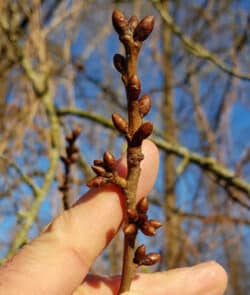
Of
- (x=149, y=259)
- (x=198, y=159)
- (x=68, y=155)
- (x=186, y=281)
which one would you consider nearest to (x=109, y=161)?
(x=149, y=259)

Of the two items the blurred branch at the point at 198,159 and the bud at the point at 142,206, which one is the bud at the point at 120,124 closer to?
the bud at the point at 142,206

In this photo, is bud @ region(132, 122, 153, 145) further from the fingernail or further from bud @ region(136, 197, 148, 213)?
the fingernail

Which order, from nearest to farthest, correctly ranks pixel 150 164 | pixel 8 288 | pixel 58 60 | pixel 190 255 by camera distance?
pixel 8 288, pixel 150 164, pixel 190 255, pixel 58 60

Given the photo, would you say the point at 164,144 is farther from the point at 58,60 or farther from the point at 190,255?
the point at 58,60

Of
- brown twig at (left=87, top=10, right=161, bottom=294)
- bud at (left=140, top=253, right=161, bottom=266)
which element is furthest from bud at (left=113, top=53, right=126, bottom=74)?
bud at (left=140, top=253, right=161, bottom=266)

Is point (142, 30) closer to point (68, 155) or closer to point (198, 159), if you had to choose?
point (68, 155)

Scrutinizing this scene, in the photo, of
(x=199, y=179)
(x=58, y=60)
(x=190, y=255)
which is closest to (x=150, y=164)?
(x=190, y=255)

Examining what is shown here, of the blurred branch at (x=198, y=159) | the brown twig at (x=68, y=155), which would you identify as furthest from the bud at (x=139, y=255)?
the blurred branch at (x=198, y=159)
